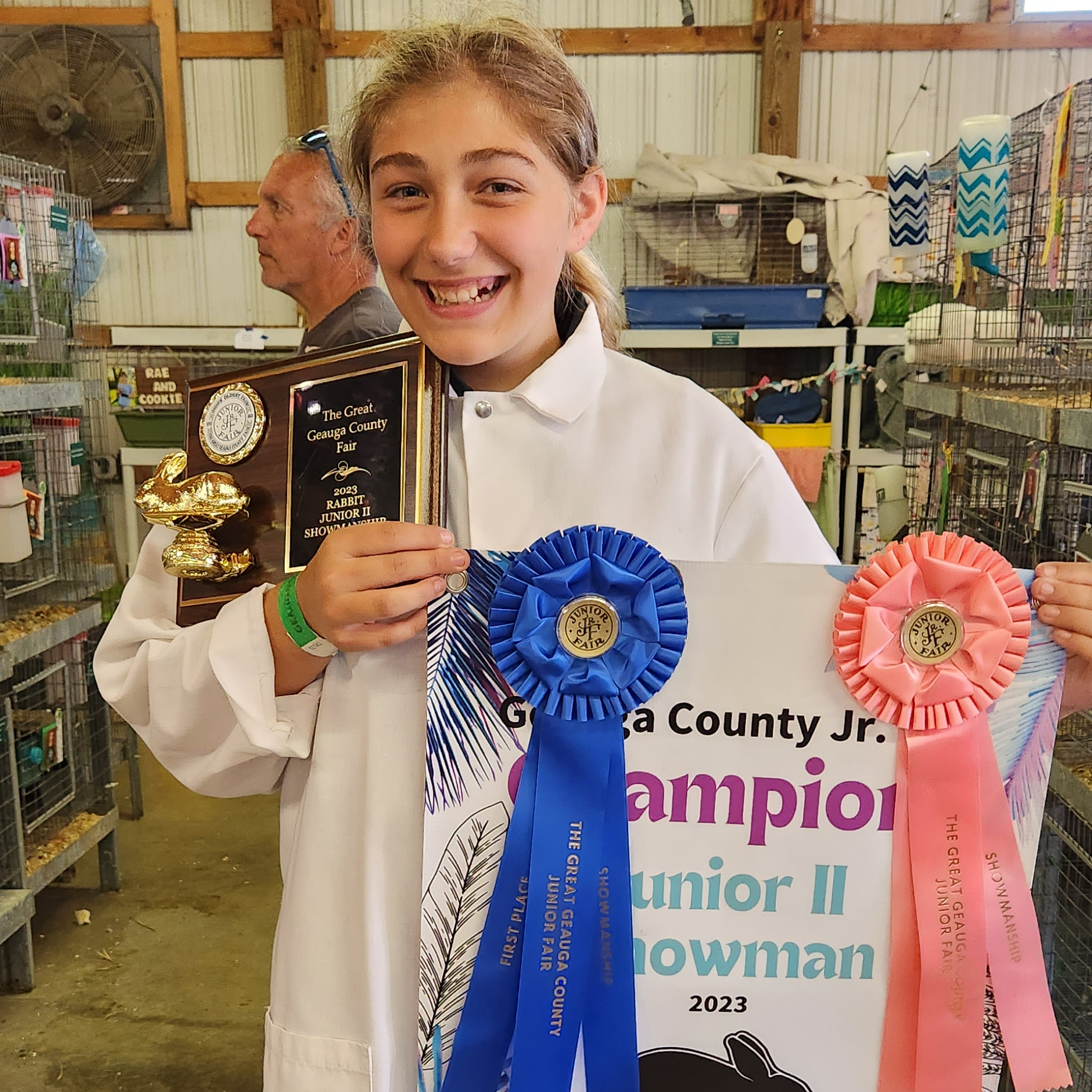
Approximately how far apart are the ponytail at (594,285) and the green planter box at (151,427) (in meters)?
4.45

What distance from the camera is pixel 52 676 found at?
2.91 meters

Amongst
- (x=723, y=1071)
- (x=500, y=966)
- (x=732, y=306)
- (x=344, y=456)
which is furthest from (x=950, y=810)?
(x=732, y=306)

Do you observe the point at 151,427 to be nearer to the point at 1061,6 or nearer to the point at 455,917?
the point at 455,917

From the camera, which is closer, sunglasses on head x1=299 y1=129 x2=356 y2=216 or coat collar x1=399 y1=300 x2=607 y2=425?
coat collar x1=399 y1=300 x2=607 y2=425

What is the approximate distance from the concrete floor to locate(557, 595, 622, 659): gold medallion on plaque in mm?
1916

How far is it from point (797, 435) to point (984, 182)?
8.17 feet

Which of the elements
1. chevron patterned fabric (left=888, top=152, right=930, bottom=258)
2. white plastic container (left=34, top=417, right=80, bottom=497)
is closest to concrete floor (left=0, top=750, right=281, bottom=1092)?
white plastic container (left=34, top=417, right=80, bottom=497)

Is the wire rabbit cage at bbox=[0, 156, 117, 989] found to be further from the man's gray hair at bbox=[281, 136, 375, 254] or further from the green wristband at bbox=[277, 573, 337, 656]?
the green wristband at bbox=[277, 573, 337, 656]

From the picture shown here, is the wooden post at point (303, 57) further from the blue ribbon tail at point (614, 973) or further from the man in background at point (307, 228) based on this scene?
the blue ribbon tail at point (614, 973)

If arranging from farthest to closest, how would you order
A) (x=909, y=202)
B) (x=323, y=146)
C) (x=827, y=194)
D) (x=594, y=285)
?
(x=827, y=194) → (x=909, y=202) → (x=323, y=146) → (x=594, y=285)

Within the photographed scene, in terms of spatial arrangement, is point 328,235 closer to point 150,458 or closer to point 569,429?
point 569,429

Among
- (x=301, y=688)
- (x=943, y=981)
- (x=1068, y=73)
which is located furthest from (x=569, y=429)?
(x=1068, y=73)

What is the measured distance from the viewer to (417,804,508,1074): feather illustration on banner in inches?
35.2

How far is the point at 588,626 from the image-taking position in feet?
2.85
